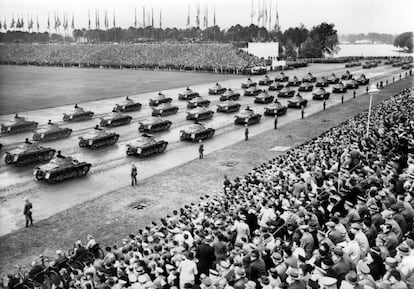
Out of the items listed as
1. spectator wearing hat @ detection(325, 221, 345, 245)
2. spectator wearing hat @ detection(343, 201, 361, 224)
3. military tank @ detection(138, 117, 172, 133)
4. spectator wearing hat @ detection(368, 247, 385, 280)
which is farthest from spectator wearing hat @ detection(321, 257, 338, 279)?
→ military tank @ detection(138, 117, 172, 133)

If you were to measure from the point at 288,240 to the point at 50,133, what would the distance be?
74.6 ft

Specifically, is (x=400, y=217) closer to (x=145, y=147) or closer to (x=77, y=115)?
(x=145, y=147)

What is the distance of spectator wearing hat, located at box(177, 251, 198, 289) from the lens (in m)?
8.71

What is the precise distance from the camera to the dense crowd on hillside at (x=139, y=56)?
284 ft

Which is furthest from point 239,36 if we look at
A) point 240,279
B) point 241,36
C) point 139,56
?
point 240,279

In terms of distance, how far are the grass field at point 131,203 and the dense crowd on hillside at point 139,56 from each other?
53.7m

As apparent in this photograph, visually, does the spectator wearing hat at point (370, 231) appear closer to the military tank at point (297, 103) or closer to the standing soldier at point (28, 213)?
the standing soldier at point (28, 213)

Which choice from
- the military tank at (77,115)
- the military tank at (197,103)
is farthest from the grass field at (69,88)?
the military tank at (197,103)

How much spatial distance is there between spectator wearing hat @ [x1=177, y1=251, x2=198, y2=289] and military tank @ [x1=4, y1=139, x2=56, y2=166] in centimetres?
1764

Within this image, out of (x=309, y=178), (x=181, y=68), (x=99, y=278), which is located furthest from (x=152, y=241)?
(x=181, y=68)

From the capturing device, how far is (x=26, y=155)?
23938mm

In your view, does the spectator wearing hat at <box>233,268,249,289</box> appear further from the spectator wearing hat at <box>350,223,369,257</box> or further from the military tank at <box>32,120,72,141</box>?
the military tank at <box>32,120,72,141</box>

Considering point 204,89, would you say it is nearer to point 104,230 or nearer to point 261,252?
point 104,230

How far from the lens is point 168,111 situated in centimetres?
3822
